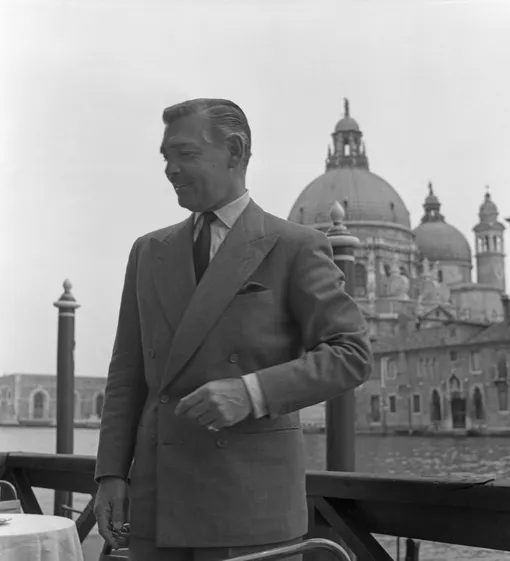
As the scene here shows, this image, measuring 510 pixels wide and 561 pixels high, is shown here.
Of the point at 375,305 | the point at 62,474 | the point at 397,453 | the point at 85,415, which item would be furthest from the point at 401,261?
the point at 62,474

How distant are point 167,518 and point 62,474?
1.80 meters

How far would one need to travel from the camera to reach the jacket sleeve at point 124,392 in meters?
1.18

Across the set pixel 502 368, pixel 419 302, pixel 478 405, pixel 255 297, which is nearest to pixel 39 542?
pixel 255 297

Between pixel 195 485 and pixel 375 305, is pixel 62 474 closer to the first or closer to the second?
pixel 195 485

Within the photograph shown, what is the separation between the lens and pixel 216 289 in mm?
1113

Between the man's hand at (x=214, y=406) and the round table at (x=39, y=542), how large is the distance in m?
0.77

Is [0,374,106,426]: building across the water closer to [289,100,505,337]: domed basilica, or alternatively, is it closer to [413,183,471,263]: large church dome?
[289,100,505,337]: domed basilica

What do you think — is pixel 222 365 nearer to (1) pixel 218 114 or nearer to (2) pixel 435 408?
(1) pixel 218 114

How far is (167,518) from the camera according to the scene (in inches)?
42.6

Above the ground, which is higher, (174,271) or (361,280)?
(361,280)

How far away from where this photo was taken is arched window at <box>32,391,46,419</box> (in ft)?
66.6

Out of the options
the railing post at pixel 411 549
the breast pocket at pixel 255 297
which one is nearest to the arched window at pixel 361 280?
the railing post at pixel 411 549

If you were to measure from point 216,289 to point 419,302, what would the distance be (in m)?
51.6

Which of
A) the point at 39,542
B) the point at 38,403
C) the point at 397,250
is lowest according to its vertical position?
the point at 39,542
